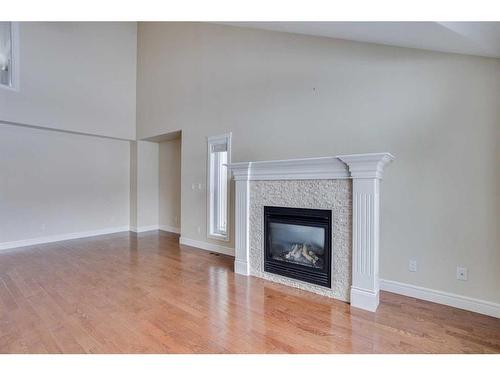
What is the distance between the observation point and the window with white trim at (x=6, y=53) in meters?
4.85

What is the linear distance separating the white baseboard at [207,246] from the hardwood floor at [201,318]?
845mm

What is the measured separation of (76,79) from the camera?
562 centimetres

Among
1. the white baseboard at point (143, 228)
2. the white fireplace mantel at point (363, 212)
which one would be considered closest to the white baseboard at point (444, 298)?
the white fireplace mantel at point (363, 212)

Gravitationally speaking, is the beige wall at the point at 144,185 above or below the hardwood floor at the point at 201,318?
above

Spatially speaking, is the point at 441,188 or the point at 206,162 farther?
the point at 206,162

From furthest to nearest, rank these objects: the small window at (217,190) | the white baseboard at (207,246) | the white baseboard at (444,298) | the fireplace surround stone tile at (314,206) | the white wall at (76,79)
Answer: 1. the white wall at (76,79)
2. the small window at (217,190)
3. the white baseboard at (207,246)
4. the fireplace surround stone tile at (314,206)
5. the white baseboard at (444,298)

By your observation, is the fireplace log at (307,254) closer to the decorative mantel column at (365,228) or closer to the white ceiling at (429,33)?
the decorative mantel column at (365,228)

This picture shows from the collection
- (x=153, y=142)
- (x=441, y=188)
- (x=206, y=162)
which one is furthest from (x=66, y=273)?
(x=441, y=188)

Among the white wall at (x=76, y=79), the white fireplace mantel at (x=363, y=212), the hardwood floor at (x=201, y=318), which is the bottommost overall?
the hardwood floor at (x=201, y=318)

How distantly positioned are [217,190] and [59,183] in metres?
3.70
